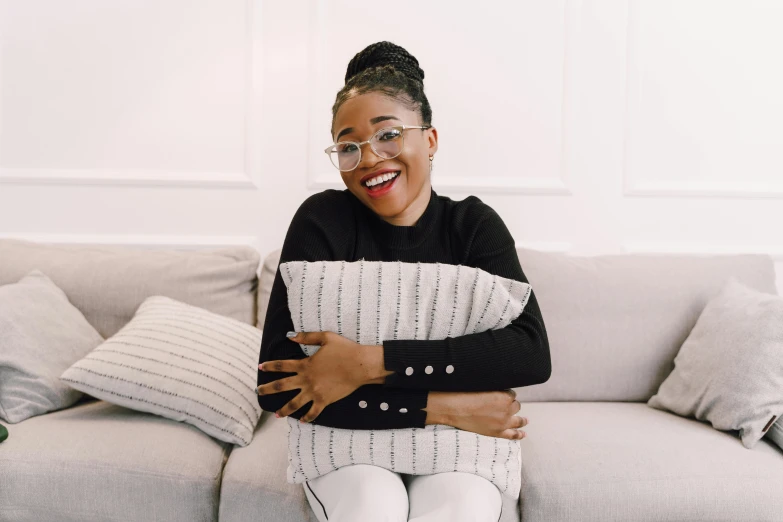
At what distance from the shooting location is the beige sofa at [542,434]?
54.1 inches

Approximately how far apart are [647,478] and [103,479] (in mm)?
1162

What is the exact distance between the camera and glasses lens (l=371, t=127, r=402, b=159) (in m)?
1.39

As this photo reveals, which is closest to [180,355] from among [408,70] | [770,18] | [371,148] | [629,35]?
[371,148]

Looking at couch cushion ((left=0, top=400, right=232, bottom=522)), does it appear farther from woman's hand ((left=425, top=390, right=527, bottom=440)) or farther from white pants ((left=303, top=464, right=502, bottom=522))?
woman's hand ((left=425, top=390, right=527, bottom=440))

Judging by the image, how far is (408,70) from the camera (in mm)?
1520

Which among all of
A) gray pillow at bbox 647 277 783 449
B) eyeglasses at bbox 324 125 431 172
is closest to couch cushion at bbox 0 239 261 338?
eyeglasses at bbox 324 125 431 172

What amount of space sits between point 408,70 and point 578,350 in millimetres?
952

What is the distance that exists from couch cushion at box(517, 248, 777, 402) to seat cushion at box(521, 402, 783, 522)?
329 millimetres

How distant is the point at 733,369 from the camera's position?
1.63 metres

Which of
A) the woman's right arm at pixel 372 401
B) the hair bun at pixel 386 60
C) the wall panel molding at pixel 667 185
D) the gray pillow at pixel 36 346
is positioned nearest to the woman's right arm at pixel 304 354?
the woman's right arm at pixel 372 401

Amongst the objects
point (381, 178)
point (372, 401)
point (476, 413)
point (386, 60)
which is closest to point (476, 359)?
point (476, 413)

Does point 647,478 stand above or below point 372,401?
below

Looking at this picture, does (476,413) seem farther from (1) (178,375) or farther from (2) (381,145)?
(1) (178,375)

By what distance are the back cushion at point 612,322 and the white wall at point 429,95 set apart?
17.1 inches
